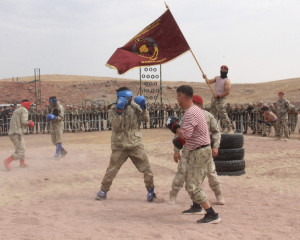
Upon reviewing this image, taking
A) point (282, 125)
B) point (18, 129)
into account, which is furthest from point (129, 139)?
point (282, 125)

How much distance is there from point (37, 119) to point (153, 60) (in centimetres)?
1528

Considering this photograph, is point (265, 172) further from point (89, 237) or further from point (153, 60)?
point (89, 237)

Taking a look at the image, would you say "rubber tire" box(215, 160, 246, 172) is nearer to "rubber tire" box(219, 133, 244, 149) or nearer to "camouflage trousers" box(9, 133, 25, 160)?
"rubber tire" box(219, 133, 244, 149)

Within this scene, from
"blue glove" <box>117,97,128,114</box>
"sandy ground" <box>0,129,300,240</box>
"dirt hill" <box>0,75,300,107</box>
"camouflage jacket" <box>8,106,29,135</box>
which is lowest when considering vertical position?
"sandy ground" <box>0,129,300,240</box>

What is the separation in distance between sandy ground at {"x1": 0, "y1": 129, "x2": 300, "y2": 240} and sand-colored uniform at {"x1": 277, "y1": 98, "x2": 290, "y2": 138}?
16.4ft

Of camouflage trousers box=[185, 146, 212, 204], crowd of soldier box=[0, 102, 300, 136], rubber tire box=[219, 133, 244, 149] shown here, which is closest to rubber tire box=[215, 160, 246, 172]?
rubber tire box=[219, 133, 244, 149]

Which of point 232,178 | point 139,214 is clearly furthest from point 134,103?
point 232,178

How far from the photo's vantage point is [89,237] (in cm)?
462

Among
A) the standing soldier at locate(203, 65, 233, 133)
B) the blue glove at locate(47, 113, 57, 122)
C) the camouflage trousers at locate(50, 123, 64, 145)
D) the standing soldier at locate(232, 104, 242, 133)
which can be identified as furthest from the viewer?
the standing soldier at locate(232, 104, 242, 133)

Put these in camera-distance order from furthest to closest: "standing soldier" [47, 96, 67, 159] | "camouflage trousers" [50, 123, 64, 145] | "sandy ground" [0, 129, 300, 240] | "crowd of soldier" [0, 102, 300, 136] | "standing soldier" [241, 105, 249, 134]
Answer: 1. "standing soldier" [241, 105, 249, 134]
2. "crowd of soldier" [0, 102, 300, 136]
3. "camouflage trousers" [50, 123, 64, 145]
4. "standing soldier" [47, 96, 67, 159]
5. "sandy ground" [0, 129, 300, 240]

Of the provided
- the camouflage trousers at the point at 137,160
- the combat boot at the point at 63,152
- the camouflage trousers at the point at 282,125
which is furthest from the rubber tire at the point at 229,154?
the camouflage trousers at the point at 282,125

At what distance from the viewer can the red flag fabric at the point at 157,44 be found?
9000 millimetres

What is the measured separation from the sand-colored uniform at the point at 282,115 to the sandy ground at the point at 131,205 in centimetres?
498

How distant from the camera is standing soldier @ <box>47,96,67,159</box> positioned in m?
11.3
